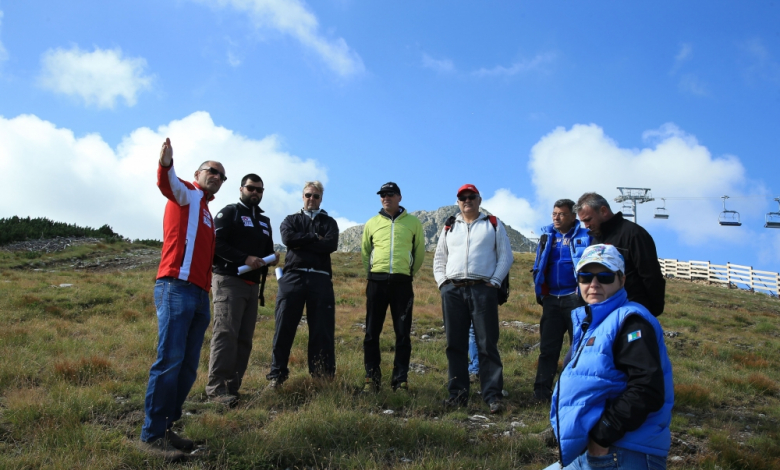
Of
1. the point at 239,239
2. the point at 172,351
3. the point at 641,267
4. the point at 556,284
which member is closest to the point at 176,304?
the point at 172,351

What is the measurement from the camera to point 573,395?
7.27 feet

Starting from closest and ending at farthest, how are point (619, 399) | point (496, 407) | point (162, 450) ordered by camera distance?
point (619, 399), point (162, 450), point (496, 407)

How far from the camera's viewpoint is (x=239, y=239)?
518 centimetres

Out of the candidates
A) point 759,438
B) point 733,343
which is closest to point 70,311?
point 759,438

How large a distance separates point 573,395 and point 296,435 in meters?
2.37

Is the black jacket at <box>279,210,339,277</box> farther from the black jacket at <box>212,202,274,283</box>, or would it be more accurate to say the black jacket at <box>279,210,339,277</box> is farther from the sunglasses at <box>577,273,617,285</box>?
the sunglasses at <box>577,273,617,285</box>

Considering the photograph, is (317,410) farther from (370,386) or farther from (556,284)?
(556,284)

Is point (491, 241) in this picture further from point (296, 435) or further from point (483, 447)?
point (296, 435)

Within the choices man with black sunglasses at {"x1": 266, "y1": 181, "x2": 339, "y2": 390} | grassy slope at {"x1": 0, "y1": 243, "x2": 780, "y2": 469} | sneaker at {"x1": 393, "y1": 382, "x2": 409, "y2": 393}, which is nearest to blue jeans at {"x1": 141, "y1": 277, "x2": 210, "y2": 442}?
grassy slope at {"x1": 0, "y1": 243, "x2": 780, "y2": 469}

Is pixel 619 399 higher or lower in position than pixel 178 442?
higher

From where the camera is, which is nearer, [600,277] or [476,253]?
[600,277]

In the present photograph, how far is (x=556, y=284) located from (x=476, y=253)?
1092mm

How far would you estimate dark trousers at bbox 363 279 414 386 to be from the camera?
18.1ft

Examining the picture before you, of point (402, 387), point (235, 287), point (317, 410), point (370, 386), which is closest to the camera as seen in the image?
point (317, 410)
